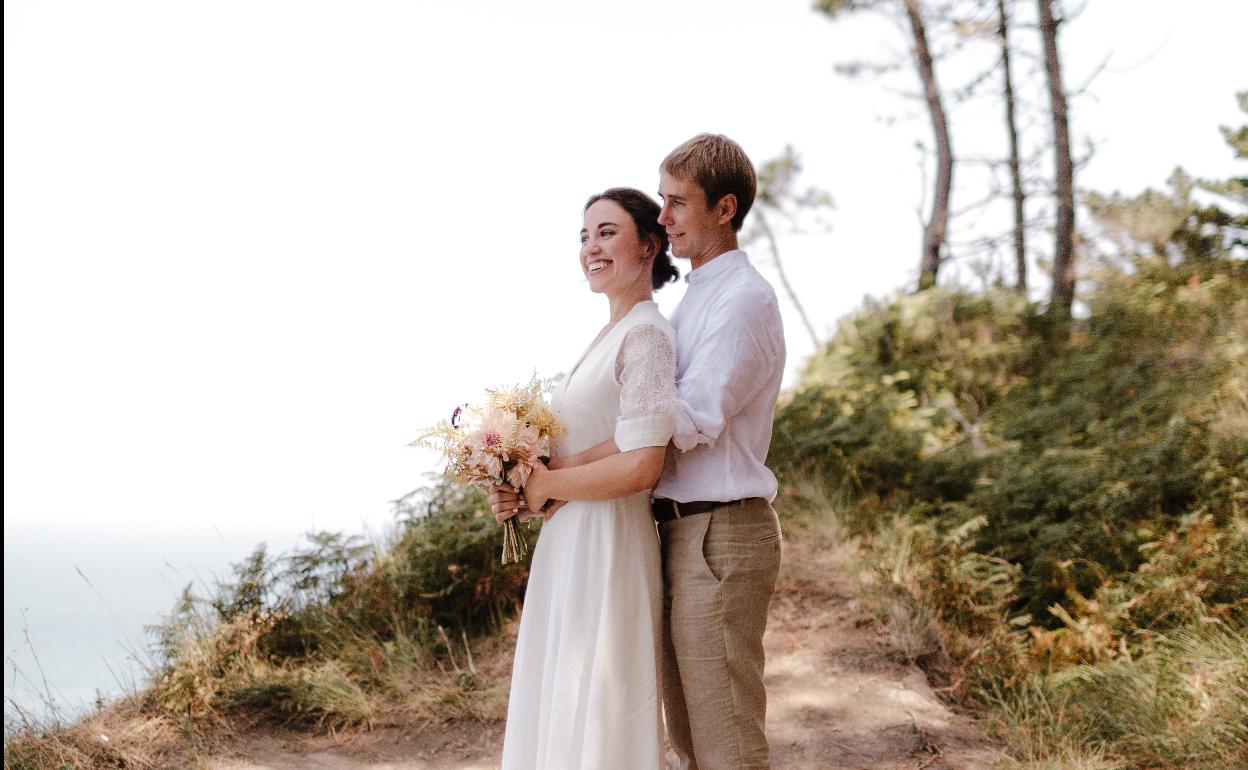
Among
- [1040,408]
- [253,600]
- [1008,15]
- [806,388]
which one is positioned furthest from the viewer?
[1008,15]

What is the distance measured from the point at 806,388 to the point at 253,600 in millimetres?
5992

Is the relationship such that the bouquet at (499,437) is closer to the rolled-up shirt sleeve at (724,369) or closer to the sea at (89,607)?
the rolled-up shirt sleeve at (724,369)

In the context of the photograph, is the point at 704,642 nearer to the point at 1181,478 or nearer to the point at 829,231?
the point at 1181,478

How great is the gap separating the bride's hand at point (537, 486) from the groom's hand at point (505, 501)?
4 cm

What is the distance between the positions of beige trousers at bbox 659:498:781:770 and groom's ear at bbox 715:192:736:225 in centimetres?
82

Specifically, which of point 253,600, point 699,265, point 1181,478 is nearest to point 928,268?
point 1181,478

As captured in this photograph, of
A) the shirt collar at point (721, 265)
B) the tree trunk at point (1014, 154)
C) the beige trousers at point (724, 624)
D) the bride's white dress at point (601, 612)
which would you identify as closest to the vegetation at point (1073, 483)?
the tree trunk at point (1014, 154)

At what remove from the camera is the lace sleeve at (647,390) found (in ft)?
7.85

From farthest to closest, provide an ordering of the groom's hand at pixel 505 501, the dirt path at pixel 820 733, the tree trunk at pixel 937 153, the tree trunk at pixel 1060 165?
the tree trunk at pixel 937 153 → the tree trunk at pixel 1060 165 → the dirt path at pixel 820 733 → the groom's hand at pixel 505 501

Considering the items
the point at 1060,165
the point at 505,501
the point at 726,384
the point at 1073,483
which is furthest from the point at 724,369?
the point at 1060,165

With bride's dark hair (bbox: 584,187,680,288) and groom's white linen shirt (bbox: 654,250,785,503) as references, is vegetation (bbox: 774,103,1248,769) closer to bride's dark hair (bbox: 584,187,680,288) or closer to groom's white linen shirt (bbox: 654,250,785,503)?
groom's white linen shirt (bbox: 654,250,785,503)

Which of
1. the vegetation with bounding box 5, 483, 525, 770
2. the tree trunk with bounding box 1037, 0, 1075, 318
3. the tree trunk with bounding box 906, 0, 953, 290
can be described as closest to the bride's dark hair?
the vegetation with bounding box 5, 483, 525, 770

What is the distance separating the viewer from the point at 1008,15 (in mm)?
11945

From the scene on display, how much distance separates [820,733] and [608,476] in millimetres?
3071
